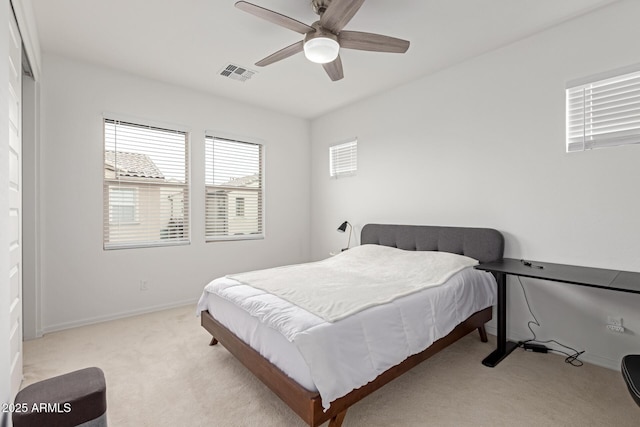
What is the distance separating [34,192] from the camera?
2959 millimetres

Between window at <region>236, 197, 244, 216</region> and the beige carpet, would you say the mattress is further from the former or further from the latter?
window at <region>236, 197, 244, 216</region>

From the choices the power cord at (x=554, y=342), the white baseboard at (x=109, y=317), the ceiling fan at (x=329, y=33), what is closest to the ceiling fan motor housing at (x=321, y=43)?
the ceiling fan at (x=329, y=33)

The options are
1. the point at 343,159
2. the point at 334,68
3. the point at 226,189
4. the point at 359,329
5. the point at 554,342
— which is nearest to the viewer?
the point at 359,329

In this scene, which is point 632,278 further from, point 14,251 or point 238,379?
point 14,251

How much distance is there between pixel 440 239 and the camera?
130 inches

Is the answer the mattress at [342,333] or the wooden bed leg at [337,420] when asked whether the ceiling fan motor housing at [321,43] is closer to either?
the mattress at [342,333]

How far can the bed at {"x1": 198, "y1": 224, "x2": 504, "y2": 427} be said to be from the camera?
1.57m

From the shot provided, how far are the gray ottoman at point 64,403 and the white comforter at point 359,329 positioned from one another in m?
0.86

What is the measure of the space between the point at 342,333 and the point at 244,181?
3.32 metres

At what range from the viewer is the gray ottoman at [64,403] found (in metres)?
1.19

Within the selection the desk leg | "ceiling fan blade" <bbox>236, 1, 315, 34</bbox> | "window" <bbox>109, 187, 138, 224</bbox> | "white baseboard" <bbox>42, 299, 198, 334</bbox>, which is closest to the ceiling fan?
"ceiling fan blade" <bbox>236, 1, 315, 34</bbox>

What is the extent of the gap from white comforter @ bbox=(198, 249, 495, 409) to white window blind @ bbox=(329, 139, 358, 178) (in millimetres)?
2398

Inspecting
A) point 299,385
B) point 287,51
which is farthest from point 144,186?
point 299,385

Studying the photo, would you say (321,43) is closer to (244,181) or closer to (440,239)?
(440,239)
